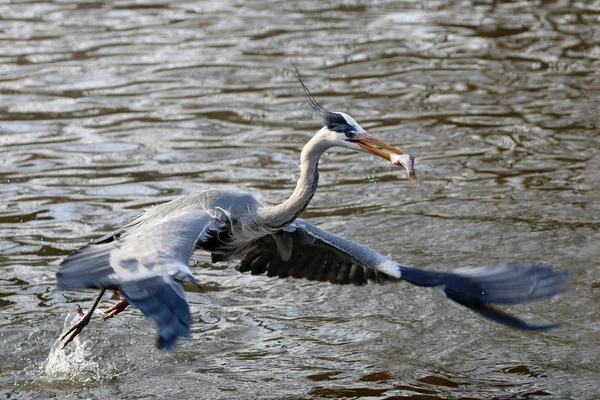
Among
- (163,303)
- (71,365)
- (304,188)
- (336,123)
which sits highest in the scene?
(336,123)

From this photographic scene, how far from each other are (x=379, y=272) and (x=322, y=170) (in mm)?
4752

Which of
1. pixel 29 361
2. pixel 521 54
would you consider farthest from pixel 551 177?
pixel 29 361

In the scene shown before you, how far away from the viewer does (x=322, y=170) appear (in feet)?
41.4

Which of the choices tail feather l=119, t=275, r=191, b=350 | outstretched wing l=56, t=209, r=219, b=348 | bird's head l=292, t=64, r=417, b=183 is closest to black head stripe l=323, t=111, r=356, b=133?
bird's head l=292, t=64, r=417, b=183

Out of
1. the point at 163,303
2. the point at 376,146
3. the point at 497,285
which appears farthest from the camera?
the point at 376,146

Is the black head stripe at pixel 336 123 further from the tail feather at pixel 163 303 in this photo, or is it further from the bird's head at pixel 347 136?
the tail feather at pixel 163 303

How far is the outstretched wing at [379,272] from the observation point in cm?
713

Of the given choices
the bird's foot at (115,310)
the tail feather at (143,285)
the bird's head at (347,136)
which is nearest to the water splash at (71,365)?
the bird's foot at (115,310)

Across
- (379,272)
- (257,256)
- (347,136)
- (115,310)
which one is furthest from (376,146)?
(115,310)

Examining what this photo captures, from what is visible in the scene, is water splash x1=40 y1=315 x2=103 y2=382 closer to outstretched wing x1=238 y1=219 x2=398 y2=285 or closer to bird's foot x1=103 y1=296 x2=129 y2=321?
bird's foot x1=103 y1=296 x2=129 y2=321

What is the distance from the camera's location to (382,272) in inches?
310

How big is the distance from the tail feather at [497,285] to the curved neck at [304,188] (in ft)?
3.43

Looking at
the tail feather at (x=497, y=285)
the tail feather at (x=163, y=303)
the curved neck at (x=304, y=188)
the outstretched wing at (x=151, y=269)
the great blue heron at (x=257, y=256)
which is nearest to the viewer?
the tail feather at (x=163, y=303)

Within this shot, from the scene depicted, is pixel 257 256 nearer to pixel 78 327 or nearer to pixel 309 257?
pixel 309 257
